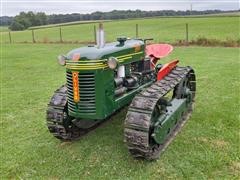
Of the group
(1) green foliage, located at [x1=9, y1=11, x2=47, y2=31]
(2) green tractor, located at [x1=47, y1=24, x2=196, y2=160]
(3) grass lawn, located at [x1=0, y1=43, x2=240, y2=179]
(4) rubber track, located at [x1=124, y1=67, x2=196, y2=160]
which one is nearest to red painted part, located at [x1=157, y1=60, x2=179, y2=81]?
(2) green tractor, located at [x1=47, y1=24, x2=196, y2=160]

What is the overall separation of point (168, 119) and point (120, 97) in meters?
0.74

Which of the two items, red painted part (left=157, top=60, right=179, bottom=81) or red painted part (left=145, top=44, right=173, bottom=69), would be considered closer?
red painted part (left=157, top=60, right=179, bottom=81)

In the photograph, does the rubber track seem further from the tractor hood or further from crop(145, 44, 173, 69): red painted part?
crop(145, 44, 173, 69): red painted part

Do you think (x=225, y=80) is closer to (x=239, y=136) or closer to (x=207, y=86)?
(x=207, y=86)

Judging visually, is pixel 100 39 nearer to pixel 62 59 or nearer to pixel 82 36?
pixel 62 59

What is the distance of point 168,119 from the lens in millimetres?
4961

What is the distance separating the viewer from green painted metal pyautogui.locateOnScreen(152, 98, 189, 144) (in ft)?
15.1

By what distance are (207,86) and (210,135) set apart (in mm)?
3309

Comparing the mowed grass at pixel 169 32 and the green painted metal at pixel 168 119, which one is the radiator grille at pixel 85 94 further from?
the mowed grass at pixel 169 32

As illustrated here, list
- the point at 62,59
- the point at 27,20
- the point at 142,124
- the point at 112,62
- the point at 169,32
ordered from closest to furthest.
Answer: the point at 142,124 → the point at 112,62 → the point at 62,59 → the point at 169,32 → the point at 27,20

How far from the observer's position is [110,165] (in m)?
4.58

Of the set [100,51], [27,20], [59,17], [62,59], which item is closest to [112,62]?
[100,51]

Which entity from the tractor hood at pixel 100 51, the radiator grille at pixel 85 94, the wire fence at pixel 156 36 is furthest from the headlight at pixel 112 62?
the wire fence at pixel 156 36

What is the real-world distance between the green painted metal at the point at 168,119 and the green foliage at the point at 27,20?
5278 cm
